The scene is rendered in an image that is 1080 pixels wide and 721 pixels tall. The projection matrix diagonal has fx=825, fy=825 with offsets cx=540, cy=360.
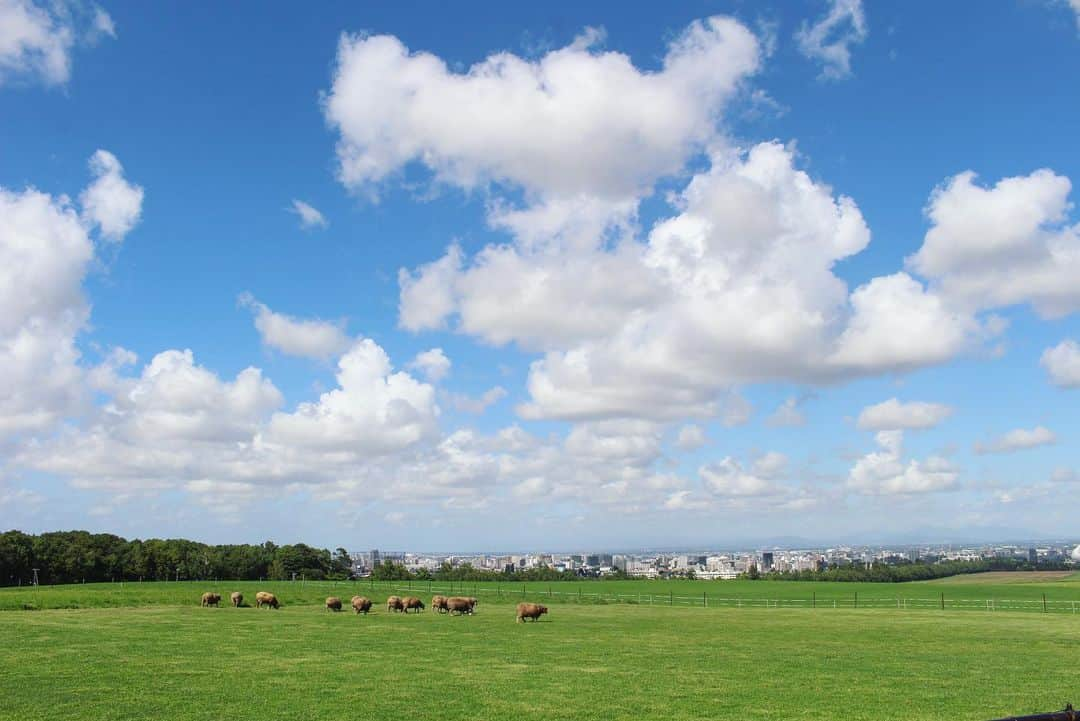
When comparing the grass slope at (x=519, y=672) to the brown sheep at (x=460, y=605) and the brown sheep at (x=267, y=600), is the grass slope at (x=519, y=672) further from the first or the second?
the brown sheep at (x=267, y=600)

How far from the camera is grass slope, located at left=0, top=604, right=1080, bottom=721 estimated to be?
19.4 m

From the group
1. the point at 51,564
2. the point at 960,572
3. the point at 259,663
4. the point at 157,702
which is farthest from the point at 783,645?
the point at 960,572

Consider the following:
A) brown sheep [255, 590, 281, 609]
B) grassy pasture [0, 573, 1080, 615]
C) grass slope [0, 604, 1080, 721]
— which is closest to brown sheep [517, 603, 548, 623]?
grass slope [0, 604, 1080, 721]

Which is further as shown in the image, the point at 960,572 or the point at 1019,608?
the point at 960,572

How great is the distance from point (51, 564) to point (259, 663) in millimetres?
117457

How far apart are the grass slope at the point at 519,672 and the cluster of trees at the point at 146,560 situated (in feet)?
307

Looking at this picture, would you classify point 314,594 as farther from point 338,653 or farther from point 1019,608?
point 1019,608

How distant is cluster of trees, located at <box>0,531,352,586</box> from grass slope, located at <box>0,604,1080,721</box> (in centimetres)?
9365

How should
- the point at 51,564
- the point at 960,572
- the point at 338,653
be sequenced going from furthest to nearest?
the point at 960,572 < the point at 51,564 < the point at 338,653

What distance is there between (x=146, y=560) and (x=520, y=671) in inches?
5199

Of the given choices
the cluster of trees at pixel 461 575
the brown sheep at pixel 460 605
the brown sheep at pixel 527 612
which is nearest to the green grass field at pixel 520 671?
the brown sheep at pixel 527 612

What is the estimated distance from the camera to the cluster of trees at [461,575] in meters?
150

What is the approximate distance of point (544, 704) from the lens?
2006 cm

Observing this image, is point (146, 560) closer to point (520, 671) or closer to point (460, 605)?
point (460, 605)
